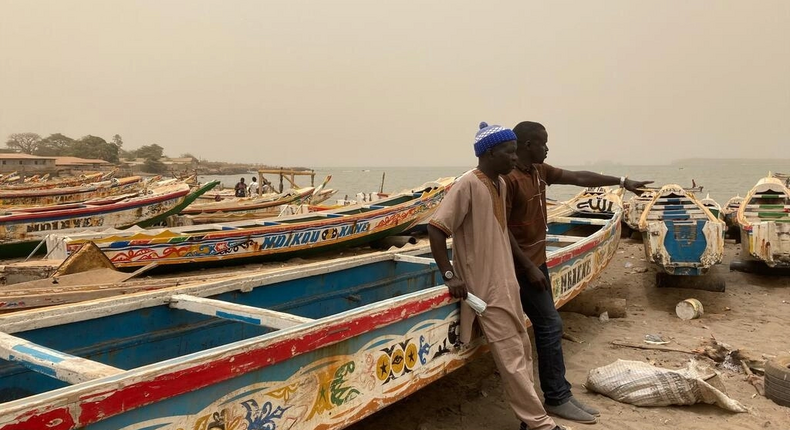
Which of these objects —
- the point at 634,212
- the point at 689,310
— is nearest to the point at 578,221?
the point at 689,310

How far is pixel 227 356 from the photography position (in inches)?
82.8

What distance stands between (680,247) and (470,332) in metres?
4.74

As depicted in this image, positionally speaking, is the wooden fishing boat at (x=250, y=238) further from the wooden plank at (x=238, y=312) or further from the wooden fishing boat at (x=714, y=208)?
the wooden fishing boat at (x=714, y=208)

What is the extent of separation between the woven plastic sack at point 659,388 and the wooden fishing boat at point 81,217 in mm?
9071

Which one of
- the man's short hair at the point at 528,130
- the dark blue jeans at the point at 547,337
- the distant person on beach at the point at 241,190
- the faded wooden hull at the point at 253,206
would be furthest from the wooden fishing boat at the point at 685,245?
the distant person on beach at the point at 241,190

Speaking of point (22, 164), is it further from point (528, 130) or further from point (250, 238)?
point (528, 130)

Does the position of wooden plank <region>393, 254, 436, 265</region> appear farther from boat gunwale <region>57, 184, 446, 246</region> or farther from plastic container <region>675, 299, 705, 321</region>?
boat gunwale <region>57, 184, 446, 246</region>

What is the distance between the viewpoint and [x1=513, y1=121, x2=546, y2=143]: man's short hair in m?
3.65

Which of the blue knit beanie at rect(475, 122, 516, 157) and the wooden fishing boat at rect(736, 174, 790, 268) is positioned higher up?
the blue knit beanie at rect(475, 122, 516, 157)

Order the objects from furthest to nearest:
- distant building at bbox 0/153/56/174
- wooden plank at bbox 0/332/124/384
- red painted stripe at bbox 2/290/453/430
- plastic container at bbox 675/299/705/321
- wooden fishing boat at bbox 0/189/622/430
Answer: distant building at bbox 0/153/56/174
plastic container at bbox 675/299/705/321
wooden plank at bbox 0/332/124/384
wooden fishing boat at bbox 0/189/622/430
red painted stripe at bbox 2/290/453/430

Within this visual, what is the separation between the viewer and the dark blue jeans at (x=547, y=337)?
11.9 feet

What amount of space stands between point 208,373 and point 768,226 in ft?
25.8

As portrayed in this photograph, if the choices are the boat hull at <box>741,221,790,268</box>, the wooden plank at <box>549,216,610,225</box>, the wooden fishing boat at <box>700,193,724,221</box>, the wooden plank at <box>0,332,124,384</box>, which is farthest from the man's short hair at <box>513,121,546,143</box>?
the wooden fishing boat at <box>700,193,724,221</box>

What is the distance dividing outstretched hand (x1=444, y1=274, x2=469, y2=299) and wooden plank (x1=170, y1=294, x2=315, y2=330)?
2.78ft
